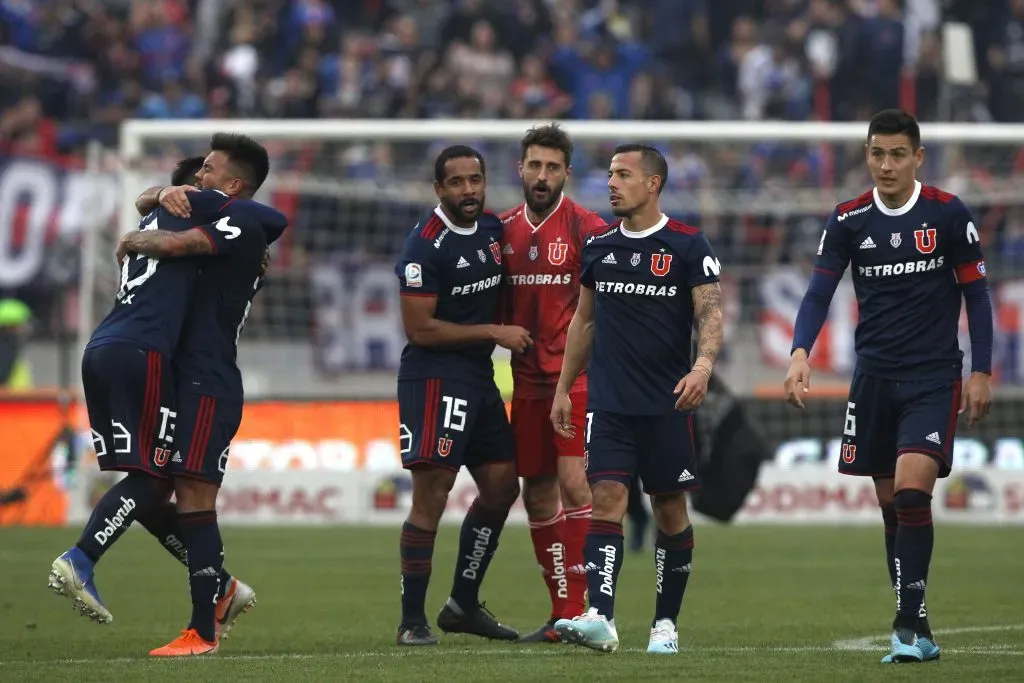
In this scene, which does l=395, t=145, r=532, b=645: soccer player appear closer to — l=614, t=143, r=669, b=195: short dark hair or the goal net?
l=614, t=143, r=669, b=195: short dark hair

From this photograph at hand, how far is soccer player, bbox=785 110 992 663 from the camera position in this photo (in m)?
7.98

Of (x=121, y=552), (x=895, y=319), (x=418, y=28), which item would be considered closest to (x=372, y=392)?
(x=121, y=552)

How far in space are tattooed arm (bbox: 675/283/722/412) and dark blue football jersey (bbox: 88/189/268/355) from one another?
7.36ft

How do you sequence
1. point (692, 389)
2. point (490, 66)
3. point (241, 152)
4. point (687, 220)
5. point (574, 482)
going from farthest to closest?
point (490, 66)
point (687, 220)
point (574, 482)
point (241, 152)
point (692, 389)

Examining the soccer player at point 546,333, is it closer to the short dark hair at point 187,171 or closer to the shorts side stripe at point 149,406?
the short dark hair at point 187,171

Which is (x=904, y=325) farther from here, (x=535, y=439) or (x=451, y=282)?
(x=451, y=282)

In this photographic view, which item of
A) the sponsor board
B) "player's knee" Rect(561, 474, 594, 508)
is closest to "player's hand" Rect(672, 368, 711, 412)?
"player's knee" Rect(561, 474, 594, 508)

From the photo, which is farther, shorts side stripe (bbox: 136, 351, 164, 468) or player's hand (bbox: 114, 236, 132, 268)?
player's hand (bbox: 114, 236, 132, 268)

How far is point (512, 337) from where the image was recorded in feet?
28.9

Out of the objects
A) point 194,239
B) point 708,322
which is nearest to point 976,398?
point 708,322

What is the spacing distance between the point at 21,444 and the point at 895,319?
41.9 feet

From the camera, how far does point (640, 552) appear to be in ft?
51.9

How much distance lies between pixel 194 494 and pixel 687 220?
12873 mm

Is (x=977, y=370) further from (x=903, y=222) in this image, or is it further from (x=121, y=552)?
(x=121, y=552)
